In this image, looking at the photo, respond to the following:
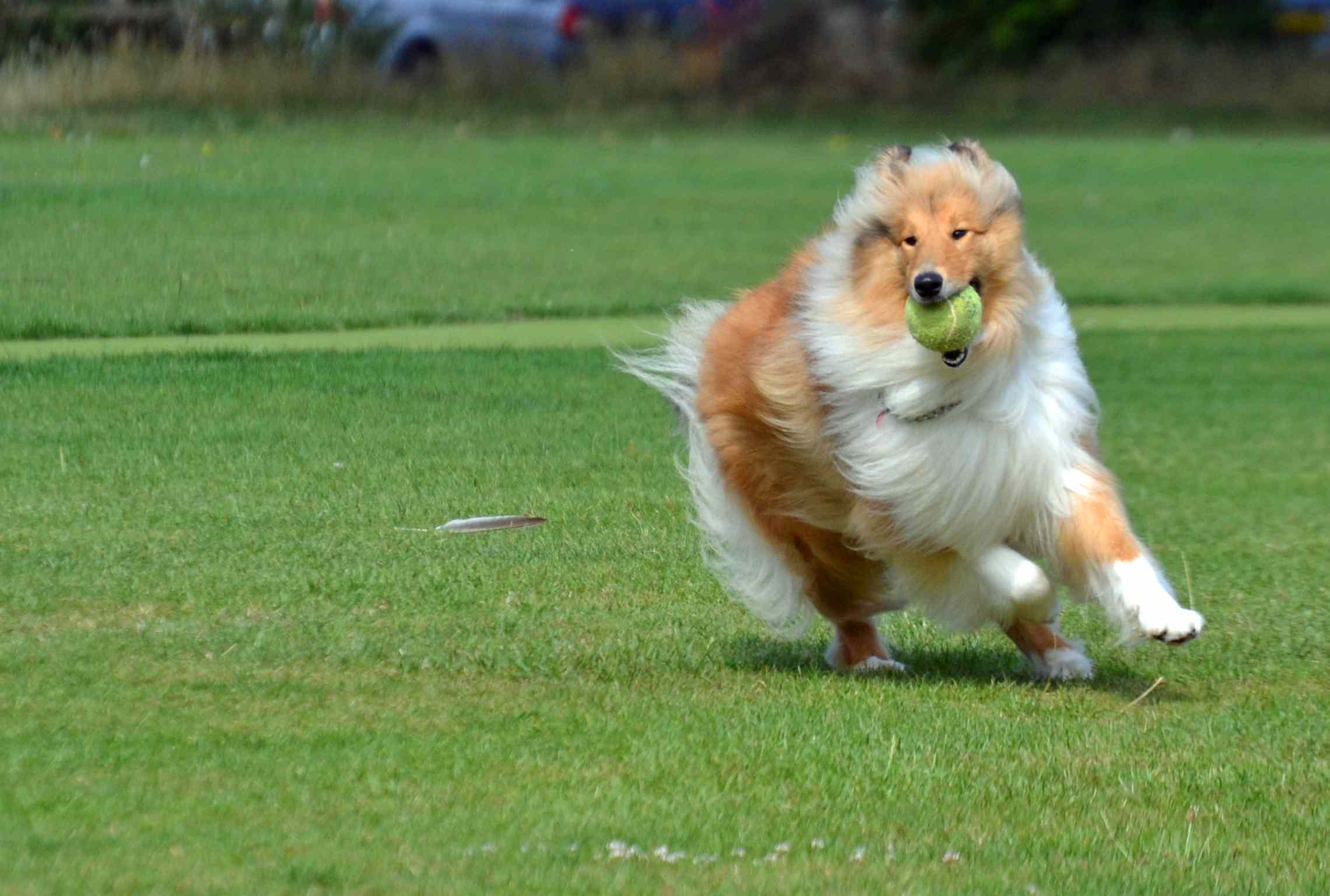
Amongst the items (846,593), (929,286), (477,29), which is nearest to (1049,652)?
(846,593)

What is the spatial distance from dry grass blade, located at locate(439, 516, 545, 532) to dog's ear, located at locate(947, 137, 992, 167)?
2586 mm

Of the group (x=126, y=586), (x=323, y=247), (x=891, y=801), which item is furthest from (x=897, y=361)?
(x=323, y=247)

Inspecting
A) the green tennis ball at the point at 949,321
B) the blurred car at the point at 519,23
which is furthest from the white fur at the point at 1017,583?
the blurred car at the point at 519,23

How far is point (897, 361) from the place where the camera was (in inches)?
236

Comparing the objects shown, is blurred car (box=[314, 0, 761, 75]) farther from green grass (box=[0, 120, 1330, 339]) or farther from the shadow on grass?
the shadow on grass

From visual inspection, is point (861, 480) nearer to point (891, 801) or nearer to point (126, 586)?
point (891, 801)

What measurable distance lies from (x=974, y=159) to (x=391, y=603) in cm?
236

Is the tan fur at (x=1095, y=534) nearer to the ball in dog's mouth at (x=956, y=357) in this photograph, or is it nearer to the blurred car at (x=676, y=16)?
the ball in dog's mouth at (x=956, y=357)

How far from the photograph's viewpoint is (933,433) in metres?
6.01

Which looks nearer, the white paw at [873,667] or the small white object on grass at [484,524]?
the white paw at [873,667]

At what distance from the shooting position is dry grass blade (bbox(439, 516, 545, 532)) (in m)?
7.93

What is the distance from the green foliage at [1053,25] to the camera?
36281 millimetres

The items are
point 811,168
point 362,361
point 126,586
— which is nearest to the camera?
point 126,586

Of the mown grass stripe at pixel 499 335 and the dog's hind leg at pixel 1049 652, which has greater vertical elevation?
the dog's hind leg at pixel 1049 652
